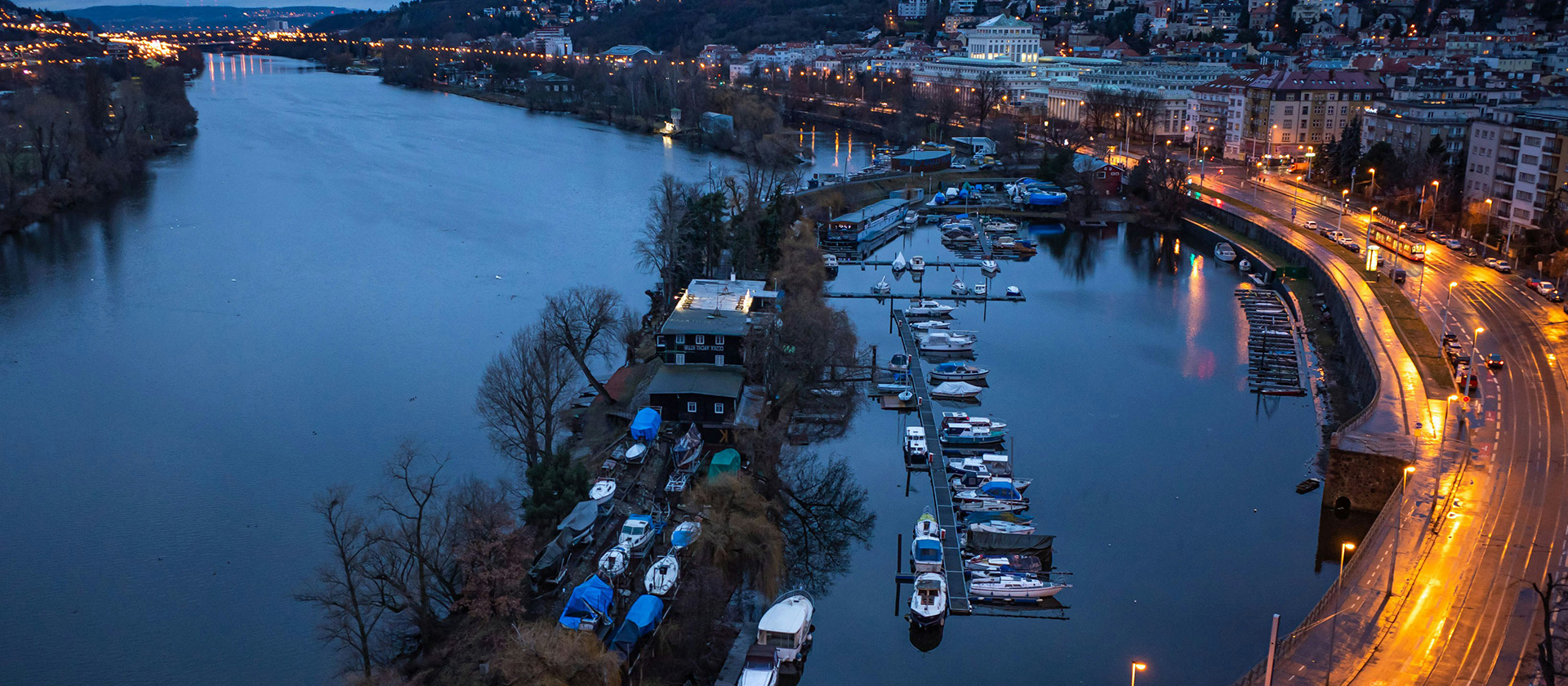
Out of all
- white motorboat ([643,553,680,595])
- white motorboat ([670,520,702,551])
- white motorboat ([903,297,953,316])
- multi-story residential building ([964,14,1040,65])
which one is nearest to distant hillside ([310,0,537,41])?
multi-story residential building ([964,14,1040,65])

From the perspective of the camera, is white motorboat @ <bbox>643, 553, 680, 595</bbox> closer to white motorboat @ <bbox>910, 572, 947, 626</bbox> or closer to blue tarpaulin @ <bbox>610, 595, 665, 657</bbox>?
blue tarpaulin @ <bbox>610, 595, 665, 657</bbox>

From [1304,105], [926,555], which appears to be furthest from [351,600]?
[1304,105]

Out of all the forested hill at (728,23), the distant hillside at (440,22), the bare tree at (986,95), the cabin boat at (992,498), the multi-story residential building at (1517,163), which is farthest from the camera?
the distant hillside at (440,22)

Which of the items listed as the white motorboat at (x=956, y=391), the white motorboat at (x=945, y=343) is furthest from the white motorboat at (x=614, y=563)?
the white motorboat at (x=945, y=343)

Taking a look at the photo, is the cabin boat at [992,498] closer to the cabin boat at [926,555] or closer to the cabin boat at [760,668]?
the cabin boat at [926,555]

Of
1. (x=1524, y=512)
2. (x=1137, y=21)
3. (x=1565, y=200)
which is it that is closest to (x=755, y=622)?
(x=1524, y=512)

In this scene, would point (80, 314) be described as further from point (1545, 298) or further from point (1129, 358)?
point (1545, 298)
